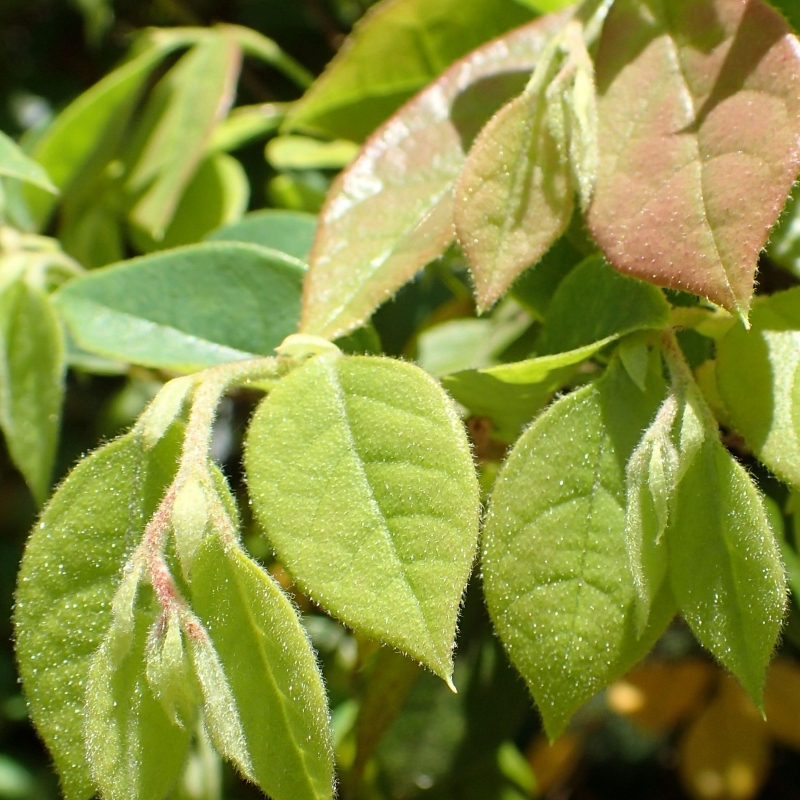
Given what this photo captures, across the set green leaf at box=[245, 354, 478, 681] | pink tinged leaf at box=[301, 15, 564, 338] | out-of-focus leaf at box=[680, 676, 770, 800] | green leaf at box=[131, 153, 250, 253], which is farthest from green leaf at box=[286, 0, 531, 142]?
out-of-focus leaf at box=[680, 676, 770, 800]

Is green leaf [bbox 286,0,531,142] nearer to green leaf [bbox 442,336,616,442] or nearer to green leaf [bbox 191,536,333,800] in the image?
green leaf [bbox 442,336,616,442]

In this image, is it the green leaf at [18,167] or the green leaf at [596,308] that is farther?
the green leaf at [18,167]

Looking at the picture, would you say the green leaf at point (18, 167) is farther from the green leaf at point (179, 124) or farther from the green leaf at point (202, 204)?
the green leaf at point (202, 204)

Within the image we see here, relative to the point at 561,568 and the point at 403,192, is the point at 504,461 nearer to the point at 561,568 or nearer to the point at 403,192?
the point at 561,568

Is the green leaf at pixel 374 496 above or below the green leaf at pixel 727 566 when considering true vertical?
above

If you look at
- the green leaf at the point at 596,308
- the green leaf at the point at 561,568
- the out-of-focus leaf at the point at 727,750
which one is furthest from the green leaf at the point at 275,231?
the out-of-focus leaf at the point at 727,750

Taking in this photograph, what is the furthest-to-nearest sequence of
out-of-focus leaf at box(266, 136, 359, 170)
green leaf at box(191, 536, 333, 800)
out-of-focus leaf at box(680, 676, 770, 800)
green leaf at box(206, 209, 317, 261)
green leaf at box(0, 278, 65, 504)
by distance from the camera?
1. out-of-focus leaf at box(680, 676, 770, 800)
2. out-of-focus leaf at box(266, 136, 359, 170)
3. green leaf at box(206, 209, 317, 261)
4. green leaf at box(0, 278, 65, 504)
5. green leaf at box(191, 536, 333, 800)
